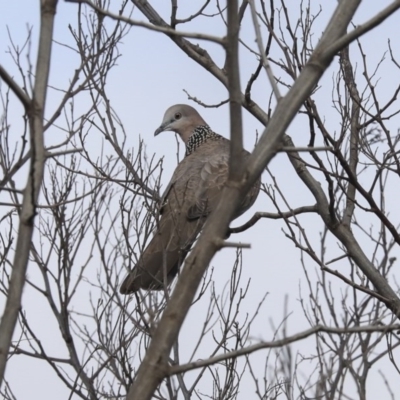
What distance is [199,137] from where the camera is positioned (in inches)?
308

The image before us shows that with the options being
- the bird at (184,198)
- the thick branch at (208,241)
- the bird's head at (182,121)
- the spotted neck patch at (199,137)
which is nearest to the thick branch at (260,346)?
the thick branch at (208,241)

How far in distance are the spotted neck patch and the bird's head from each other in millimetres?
61

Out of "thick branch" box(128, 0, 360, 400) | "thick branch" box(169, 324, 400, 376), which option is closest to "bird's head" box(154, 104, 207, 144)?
"thick branch" box(128, 0, 360, 400)

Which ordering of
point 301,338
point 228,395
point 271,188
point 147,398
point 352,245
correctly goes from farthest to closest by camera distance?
point 228,395, point 271,188, point 352,245, point 301,338, point 147,398

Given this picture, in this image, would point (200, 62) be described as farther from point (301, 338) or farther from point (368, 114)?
point (301, 338)

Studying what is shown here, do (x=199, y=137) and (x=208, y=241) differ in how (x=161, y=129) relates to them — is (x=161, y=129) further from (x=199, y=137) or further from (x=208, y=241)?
(x=208, y=241)

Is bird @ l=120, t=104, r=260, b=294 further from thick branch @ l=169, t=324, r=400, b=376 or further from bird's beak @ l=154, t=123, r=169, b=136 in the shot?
thick branch @ l=169, t=324, r=400, b=376

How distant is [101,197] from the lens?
503 centimetres

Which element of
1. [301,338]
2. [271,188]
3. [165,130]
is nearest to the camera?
[301,338]

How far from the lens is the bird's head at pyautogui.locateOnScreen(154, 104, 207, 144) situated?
791cm

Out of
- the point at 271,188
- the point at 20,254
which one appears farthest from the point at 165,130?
the point at 20,254

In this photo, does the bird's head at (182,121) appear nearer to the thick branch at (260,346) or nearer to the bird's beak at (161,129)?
the bird's beak at (161,129)

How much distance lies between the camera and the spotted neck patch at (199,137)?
774 cm

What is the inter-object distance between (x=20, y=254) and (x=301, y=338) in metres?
0.65
